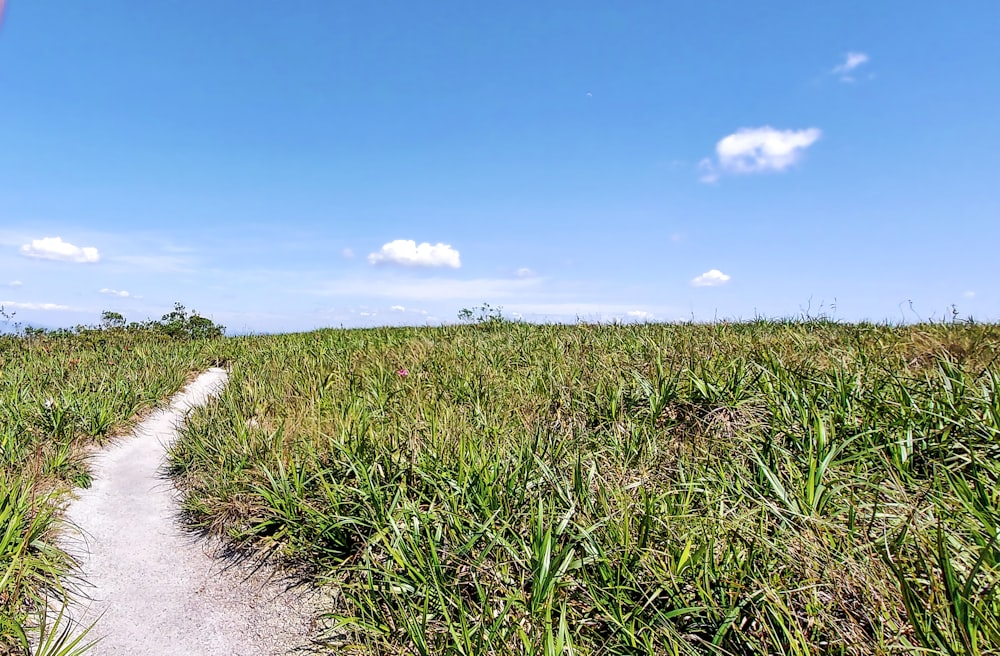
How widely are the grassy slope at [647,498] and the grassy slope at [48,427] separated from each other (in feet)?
3.57

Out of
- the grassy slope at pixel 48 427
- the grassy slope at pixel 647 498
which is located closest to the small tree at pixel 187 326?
the grassy slope at pixel 48 427

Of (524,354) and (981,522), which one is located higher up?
(524,354)

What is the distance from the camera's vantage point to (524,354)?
24.4ft

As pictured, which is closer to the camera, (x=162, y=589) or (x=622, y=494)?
(x=622, y=494)

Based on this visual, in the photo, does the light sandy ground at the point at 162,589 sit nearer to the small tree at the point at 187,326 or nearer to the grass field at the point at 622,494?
the grass field at the point at 622,494

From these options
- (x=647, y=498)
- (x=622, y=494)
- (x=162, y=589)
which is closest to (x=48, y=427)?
(x=162, y=589)

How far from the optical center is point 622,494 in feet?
11.5

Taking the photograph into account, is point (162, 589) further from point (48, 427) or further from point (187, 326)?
point (187, 326)

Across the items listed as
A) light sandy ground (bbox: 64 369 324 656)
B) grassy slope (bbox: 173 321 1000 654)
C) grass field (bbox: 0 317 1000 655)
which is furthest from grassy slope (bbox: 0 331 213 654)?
grassy slope (bbox: 173 321 1000 654)

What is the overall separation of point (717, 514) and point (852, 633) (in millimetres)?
957

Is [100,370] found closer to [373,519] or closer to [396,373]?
[396,373]

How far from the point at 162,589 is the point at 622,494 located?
3.43m

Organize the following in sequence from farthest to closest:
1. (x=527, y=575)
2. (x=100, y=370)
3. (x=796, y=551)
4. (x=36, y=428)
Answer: (x=100, y=370)
(x=36, y=428)
(x=527, y=575)
(x=796, y=551)

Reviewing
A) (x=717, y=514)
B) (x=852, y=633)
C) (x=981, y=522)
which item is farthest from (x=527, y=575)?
(x=981, y=522)
